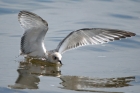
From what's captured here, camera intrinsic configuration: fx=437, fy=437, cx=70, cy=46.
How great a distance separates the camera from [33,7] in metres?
13.0

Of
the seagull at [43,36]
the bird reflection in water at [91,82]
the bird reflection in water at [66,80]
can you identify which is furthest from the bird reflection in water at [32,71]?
the bird reflection in water at [91,82]

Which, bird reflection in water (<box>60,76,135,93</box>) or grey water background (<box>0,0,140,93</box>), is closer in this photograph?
bird reflection in water (<box>60,76,135,93</box>)

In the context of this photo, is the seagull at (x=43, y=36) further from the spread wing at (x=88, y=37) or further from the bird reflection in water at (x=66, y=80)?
the bird reflection in water at (x=66, y=80)

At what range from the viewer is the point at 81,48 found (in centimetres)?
916

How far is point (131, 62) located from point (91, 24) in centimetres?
329

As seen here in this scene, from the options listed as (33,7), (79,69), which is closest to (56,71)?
(79,69)

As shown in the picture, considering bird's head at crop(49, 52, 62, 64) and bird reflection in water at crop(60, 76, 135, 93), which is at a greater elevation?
bird's head at crop(49, 52, 62, 64)

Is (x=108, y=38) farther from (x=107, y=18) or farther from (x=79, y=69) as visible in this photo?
(x=107, y=18)

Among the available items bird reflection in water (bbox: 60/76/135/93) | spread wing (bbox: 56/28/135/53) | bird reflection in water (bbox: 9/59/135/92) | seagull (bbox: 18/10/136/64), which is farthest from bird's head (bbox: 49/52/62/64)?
bird reflection in water (bbox: 60/76/135/93)

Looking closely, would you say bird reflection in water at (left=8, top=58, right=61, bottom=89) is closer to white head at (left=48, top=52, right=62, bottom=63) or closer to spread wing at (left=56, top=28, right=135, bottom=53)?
white head at (left=48, top=52, right=62, bottom=63)

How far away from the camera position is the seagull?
26.3 ft

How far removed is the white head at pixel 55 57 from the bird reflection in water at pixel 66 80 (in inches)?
14.4

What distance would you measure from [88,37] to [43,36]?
2.82ft

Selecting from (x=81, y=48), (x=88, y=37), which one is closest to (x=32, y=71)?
(x=88, y=37)
